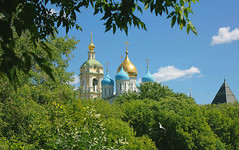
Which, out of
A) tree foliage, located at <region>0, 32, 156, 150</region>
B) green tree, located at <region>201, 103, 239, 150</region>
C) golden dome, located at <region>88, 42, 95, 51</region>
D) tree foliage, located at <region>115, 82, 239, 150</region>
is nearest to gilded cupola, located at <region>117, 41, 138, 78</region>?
golden dome, located at <region>88, 42, 95, 51</region>

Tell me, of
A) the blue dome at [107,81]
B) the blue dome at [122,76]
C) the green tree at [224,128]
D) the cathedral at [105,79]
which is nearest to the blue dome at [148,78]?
the cathedral at [105,79]

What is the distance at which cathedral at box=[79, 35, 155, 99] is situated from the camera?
Answer: 6588cm

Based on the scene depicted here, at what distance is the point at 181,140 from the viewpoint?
27516 millimetres

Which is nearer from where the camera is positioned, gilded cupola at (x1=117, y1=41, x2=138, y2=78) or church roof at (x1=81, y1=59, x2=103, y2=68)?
gilded cupola at (x1=117, y1=41, x2=138, y2=78)

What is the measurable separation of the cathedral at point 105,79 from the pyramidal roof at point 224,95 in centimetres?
1554

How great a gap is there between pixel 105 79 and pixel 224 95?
77.7ft

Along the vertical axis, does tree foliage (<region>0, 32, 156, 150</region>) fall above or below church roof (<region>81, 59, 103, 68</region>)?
below

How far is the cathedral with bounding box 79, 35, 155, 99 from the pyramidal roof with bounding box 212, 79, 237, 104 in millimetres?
15544

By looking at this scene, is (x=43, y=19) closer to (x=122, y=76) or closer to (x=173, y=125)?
(x=173, y=125)

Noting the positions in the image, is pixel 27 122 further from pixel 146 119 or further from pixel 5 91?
pixel 146 119

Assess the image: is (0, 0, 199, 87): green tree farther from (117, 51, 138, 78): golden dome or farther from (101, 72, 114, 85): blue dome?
(117, 51, 138, 78): golden dome

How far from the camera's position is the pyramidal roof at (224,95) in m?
57.7

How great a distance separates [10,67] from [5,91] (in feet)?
53.4

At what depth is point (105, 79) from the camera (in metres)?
69.9
